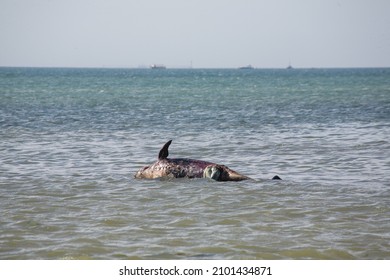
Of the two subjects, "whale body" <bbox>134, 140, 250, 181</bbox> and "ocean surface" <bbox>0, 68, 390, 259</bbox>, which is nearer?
"ocean surface" <bbox>0, 68, 390, 259</bbox>

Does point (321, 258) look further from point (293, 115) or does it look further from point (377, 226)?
point (293, 115)

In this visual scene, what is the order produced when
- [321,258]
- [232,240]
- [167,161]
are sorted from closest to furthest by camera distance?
[321,258] < [232,240] < [167,161]

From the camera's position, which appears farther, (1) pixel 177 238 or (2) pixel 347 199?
(2) pixel 347 199

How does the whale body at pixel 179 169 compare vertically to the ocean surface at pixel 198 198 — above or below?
above

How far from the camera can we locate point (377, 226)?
966cm

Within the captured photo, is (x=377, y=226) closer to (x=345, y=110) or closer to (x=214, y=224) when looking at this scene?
(x=214, y=224)

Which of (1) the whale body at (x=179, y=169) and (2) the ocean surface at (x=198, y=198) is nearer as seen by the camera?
(2) the ocean surface at (x=198, y=198)

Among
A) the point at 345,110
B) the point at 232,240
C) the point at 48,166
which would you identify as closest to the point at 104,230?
the point at 232,240

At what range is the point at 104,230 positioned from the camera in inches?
378

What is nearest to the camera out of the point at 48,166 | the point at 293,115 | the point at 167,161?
the point at 167,161

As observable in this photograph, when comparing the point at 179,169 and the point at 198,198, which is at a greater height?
the point at 179,169

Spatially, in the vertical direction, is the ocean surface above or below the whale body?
below

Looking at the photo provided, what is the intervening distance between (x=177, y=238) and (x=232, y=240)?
777 mm

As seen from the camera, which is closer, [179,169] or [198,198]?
[198,198]
